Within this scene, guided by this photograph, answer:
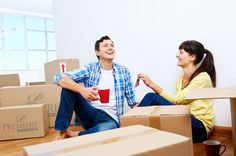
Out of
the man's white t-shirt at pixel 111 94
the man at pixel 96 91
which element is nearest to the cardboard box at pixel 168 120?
the man at pixel 96 91

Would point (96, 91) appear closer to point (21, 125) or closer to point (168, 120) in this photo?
point (168, 120)

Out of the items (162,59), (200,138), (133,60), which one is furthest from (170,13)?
(200,138)

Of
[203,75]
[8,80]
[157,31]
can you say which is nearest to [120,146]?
[203,75]

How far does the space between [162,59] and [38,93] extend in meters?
1.34

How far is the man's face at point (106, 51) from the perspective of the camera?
6.28 feet

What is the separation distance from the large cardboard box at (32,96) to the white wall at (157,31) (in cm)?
60

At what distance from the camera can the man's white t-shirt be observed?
1825mm

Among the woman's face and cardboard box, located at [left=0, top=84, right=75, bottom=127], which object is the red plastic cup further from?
cardboard box, located at [left=0, top=84, right=75, bottom=127]

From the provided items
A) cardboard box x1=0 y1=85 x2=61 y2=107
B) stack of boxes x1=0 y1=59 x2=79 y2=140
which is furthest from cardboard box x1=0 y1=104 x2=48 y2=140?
cardboard box x1=0 y1=85 x2=61 y2=107

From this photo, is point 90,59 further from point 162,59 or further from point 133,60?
point 162,59

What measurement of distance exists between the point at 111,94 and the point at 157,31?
0.70 metres

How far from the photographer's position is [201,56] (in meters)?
1.79

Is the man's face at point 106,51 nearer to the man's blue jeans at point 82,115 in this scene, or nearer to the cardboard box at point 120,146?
the man's blue jeans at point 82,115

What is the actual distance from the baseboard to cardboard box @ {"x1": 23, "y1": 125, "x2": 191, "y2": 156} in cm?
122
